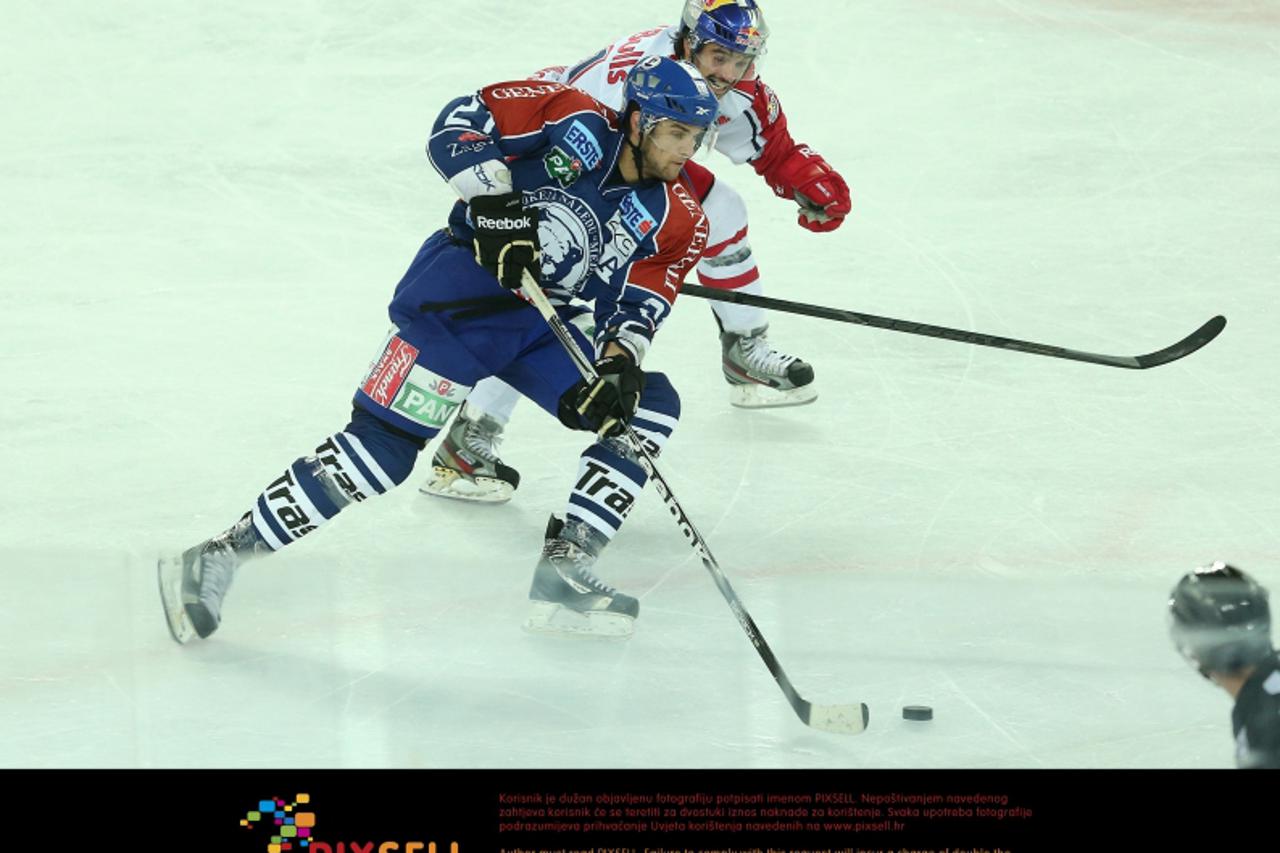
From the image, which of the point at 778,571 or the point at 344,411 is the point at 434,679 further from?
the point at 344,411

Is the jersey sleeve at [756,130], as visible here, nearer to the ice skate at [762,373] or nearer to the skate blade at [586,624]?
the ice skate at [762,373]

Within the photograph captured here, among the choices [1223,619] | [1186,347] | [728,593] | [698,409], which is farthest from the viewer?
[698,409]

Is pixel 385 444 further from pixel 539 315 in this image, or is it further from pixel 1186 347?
pixel 1186 347

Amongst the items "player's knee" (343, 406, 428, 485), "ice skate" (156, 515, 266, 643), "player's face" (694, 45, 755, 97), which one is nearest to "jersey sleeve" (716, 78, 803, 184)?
"player's face" (694, 45, 755, 97)

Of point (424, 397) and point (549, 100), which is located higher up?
point (549, 100)

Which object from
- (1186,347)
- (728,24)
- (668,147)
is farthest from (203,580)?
(1186,347)

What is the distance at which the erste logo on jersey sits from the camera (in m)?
3.77

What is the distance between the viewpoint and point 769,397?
194 inches

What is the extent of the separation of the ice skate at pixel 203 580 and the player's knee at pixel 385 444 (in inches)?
10.5

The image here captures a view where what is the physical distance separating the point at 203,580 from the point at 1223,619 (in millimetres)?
1911

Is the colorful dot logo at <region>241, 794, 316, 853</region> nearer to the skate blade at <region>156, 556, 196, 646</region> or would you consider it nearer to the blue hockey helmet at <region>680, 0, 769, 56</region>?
the skate blade at <region>156, 556, 196, 646</region>

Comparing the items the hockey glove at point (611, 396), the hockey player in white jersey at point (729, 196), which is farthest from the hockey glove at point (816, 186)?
the hockey glove at point (611, 396)

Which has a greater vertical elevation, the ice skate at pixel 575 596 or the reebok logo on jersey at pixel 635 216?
the reebok logo on jersey at pixel 635 216

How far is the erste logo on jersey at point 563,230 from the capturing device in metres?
3.77
